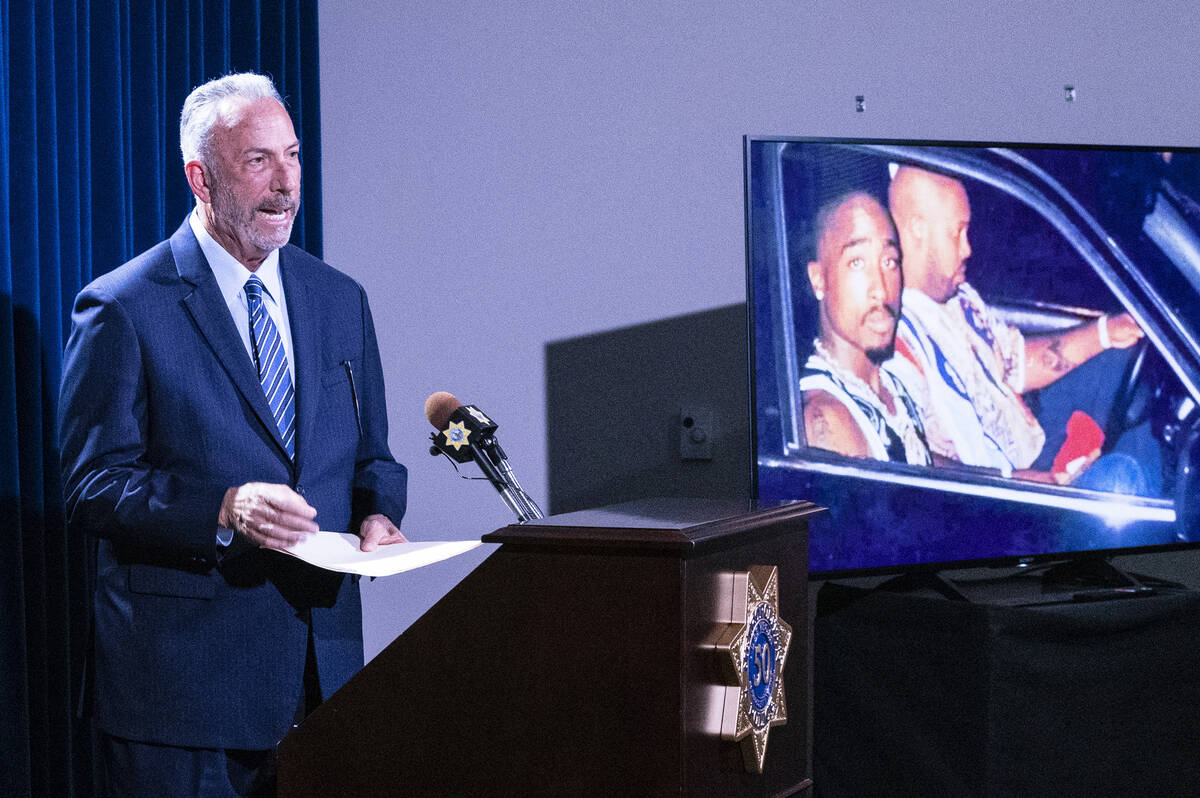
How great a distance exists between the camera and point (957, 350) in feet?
8.53

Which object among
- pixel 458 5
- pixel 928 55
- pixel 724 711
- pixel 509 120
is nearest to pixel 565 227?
pixel 509 120

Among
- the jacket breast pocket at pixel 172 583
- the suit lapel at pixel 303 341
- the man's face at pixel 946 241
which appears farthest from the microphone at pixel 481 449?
the man's face at pixel 946 241

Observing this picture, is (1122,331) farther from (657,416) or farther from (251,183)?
(251,183)

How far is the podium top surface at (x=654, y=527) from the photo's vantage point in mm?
1217

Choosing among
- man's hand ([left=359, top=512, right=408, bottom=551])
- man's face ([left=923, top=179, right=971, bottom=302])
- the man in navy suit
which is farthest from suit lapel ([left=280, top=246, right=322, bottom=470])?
man's face ([left=923, top=179, right=971, bottom=302])

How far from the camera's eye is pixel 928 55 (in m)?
3.17

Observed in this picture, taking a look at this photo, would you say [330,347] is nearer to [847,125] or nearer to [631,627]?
[631,627]

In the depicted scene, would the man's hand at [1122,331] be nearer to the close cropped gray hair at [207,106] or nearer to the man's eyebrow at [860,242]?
the man's eyebrow at [860,242]

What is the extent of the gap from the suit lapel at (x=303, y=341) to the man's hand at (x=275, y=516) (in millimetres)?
259

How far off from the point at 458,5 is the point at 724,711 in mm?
2447

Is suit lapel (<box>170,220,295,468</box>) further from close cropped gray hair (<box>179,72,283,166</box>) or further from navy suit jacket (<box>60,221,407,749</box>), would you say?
close cropped gray hair (<box>179,72,283,166</box>)

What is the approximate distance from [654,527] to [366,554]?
48 centimetres

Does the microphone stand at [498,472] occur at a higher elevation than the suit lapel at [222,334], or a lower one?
lower

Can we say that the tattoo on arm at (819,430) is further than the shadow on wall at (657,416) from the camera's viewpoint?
No
